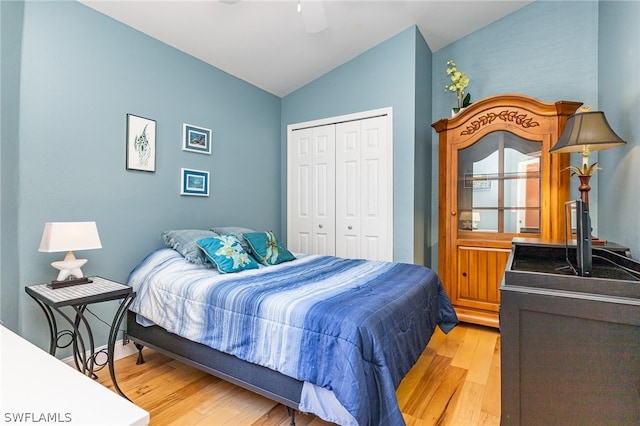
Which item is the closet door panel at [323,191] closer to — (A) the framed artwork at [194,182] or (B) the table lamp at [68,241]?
(A) the framed artwork at [194,182]

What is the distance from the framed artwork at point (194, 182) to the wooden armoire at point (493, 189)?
7.99 ft

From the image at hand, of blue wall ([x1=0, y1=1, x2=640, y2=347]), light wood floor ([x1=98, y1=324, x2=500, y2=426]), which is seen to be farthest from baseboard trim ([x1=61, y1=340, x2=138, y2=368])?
blue wall ([x1=0, y1=1, x2=640, y2=347])

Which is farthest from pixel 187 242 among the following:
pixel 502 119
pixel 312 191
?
pixel 502 119

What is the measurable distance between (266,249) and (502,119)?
250cm

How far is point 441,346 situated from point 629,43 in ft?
8.28

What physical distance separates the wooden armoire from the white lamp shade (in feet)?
9.95

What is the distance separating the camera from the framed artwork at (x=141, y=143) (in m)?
2.61

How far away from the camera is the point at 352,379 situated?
53.3 inches

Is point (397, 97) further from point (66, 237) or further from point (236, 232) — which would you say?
point (66, 237)

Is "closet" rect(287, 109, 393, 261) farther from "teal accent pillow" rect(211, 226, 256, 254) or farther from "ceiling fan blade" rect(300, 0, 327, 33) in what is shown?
"ceiling fan blade" rect(300, 0, 327, 33)

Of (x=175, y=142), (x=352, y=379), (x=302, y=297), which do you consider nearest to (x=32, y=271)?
(x=175, y=142)

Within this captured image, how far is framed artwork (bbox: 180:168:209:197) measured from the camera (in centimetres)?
303

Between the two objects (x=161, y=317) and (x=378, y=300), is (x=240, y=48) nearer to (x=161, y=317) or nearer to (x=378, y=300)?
(x=161, y=317)

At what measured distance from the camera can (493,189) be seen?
3119mm
